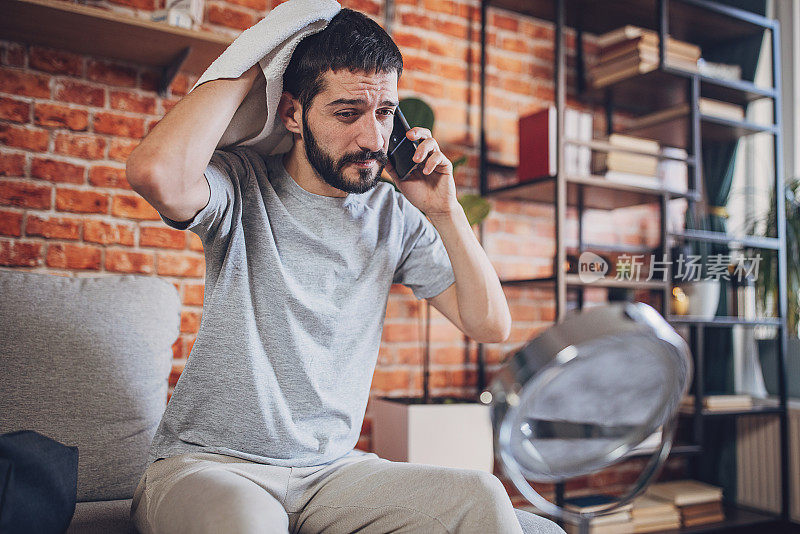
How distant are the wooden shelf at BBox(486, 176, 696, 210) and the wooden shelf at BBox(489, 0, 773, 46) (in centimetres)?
77

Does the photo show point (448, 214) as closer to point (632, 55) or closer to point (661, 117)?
point (632, 55)

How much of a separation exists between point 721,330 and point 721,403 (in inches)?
18.5

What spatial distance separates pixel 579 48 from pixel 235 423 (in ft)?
7.80

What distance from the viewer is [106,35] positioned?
184 centimetres

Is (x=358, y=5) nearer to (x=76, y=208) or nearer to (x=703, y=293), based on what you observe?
(x=76, y=208)

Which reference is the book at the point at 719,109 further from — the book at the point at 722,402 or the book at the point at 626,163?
the book at the point at 722,402

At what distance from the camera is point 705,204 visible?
124 inches

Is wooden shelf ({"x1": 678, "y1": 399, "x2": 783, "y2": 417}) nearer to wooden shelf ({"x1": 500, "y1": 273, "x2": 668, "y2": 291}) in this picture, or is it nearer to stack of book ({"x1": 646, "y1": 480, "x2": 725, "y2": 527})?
stack of book ({"x1": 646, "y1": 480, "x2": 725, "y2": 527})

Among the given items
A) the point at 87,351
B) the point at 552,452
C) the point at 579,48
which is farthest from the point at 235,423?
the point at 579,48

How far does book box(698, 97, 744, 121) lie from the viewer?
108 inches

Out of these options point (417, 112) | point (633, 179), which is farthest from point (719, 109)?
point (417, 112)

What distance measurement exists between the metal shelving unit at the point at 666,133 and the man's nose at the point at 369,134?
1.23 m

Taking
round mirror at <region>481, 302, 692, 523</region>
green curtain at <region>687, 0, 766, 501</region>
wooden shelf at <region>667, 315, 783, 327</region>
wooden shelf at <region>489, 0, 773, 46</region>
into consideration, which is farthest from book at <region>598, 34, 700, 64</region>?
round mirror at <region>481, 302, 692, 523</region>

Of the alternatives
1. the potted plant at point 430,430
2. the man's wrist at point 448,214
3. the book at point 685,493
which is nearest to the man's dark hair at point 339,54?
the man's wrist at point 448,214
